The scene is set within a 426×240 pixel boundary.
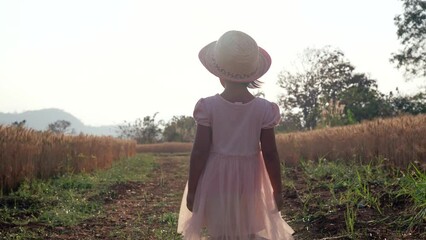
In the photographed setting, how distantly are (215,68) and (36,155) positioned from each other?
708cm

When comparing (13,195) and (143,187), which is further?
(143,187)

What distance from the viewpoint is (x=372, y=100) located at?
31672mm

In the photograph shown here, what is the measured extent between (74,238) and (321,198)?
9.80 feet

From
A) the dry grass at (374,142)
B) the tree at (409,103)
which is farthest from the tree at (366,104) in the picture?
the dry grass at (374,142)

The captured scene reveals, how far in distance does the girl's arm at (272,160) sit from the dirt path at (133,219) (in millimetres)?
2404

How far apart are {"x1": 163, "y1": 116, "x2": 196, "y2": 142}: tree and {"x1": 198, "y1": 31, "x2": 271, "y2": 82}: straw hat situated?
1566 inches

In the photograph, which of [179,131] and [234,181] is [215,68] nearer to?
[234,181]

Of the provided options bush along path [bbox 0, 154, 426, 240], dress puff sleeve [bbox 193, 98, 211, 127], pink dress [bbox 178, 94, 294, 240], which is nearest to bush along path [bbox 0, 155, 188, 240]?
bush along path [bbox 0, 154, 426, 240]

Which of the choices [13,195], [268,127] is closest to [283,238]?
[268,127]

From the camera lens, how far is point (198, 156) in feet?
7.65

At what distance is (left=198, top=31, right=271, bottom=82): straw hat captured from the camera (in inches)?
93.1

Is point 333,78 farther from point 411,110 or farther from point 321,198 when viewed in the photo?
point 321,198

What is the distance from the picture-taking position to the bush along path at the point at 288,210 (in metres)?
3.85

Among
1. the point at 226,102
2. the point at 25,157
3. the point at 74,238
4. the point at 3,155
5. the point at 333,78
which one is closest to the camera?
the point at 226,102
